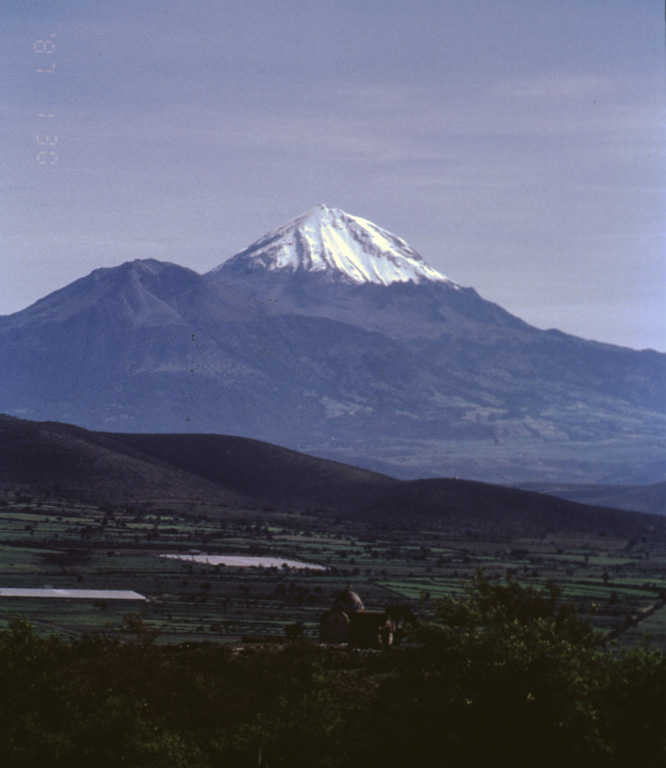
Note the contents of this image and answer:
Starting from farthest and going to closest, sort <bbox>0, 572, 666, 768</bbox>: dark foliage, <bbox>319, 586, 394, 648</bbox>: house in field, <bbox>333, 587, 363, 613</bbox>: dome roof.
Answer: <bbox>333, 587, 363, 613</bbox>: dome roof, <bbox>319, 586, 394, 648</bbox>: house in field, <bbox>0, 572, 666, 768</bbox>: dark foliage

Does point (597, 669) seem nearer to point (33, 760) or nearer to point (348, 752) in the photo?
point (348, 752)

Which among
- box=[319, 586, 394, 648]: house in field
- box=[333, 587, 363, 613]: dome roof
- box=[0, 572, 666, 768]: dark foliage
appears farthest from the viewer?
box=[333, 587, 363, 613]: dome roof

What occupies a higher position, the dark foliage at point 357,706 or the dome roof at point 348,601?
the dome roof at point 348,601

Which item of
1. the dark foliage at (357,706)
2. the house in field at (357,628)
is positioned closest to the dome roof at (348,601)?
the house in field at (357,628)

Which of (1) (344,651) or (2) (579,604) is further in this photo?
(2) (579,604)

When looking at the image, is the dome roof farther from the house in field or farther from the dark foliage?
the dark foliage

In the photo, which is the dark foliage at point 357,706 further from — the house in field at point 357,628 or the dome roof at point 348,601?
the dome roof at point 348,601

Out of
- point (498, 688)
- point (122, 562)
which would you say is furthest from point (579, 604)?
point (498, 688)

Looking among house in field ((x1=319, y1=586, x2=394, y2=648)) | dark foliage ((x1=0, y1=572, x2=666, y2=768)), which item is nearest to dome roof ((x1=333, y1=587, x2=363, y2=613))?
house in field ((x1=319, y1=586, x2=394, y2=648))
